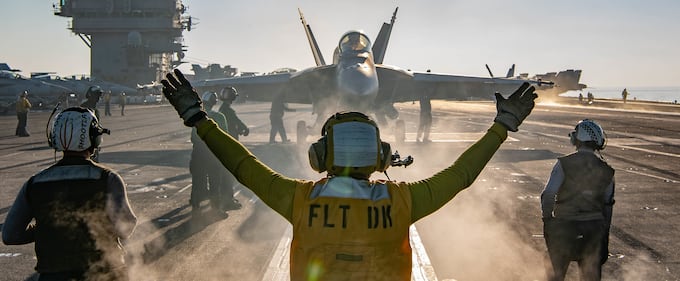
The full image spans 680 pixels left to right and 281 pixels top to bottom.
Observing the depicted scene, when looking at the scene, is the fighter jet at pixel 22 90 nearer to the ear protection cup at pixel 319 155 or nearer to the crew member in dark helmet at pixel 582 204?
the crew member in dark helmet at pixel 582 204

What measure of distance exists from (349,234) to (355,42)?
15.8 meters

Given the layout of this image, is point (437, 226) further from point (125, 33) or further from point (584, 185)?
point (125, 33)

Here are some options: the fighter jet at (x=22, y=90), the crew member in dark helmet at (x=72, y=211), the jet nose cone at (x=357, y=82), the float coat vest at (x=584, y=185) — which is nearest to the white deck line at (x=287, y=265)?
the float coat vest at (x=584, y=185)

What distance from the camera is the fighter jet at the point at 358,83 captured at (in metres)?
17.2

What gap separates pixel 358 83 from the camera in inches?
654

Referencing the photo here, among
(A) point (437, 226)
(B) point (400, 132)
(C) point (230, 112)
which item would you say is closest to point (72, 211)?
(A) point (437, 226)

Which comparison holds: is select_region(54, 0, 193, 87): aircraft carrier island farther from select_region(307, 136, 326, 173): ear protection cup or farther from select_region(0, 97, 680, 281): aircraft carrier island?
select_region(307, 136, 326, 173): ear protection cup

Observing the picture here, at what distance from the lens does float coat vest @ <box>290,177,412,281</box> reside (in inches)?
113

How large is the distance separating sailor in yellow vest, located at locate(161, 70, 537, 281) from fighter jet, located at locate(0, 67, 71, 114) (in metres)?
47.2

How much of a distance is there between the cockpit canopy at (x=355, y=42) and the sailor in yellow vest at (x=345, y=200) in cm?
1519

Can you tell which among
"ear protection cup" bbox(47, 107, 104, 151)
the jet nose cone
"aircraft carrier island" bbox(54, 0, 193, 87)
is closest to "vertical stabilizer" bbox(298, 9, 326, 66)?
the jet nose cone

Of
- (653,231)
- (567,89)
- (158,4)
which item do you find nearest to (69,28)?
(158,4)

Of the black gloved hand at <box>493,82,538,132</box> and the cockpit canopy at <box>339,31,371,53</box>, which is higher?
the cockpit canopy at <box>339,31,371,53</box>

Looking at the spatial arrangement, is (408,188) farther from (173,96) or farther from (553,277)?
(553,277)
